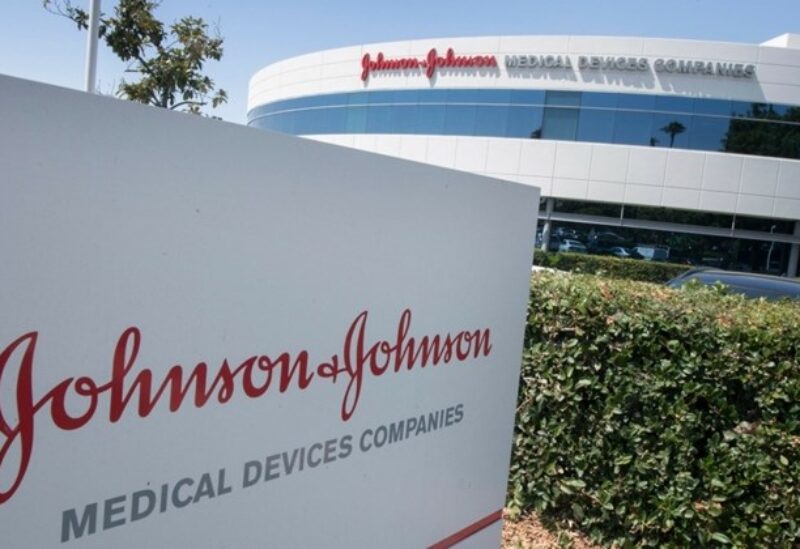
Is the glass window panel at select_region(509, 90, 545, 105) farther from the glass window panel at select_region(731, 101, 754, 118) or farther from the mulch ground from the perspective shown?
the mulch ground

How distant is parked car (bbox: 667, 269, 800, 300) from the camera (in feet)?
21.2

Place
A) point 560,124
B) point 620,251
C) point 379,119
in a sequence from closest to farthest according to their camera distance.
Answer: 1. point 560,124
2. point 620,251
3. point 379,119

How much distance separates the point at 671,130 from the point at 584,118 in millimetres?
3545

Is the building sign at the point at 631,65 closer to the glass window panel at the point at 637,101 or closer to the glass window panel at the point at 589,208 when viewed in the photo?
the glass window panel at the point at 637,101

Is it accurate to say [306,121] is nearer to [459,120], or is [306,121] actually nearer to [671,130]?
[459,120]

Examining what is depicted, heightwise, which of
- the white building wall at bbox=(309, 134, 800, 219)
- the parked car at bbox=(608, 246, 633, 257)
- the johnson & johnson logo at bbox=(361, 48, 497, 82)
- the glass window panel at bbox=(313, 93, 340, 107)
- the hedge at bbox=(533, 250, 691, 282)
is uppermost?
the johnson & johnson logo at bbox=(361, 48, 497, 82)

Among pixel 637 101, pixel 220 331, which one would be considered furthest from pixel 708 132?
pixel 220 331

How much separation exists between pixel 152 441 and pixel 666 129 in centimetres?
2806

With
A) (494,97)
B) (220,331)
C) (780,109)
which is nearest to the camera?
(220,331)

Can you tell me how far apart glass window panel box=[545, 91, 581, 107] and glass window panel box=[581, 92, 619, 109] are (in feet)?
0.82

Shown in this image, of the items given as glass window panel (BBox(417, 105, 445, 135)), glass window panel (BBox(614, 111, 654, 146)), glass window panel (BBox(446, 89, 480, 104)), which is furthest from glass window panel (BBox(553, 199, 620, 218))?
glass window panel (BBox(417, 105, 445, 135))

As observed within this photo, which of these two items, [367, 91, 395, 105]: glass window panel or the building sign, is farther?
[367, 91, 395, 105]: glass window panel

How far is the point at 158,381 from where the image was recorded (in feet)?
5.09

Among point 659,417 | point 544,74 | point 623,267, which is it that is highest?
point 544,74
